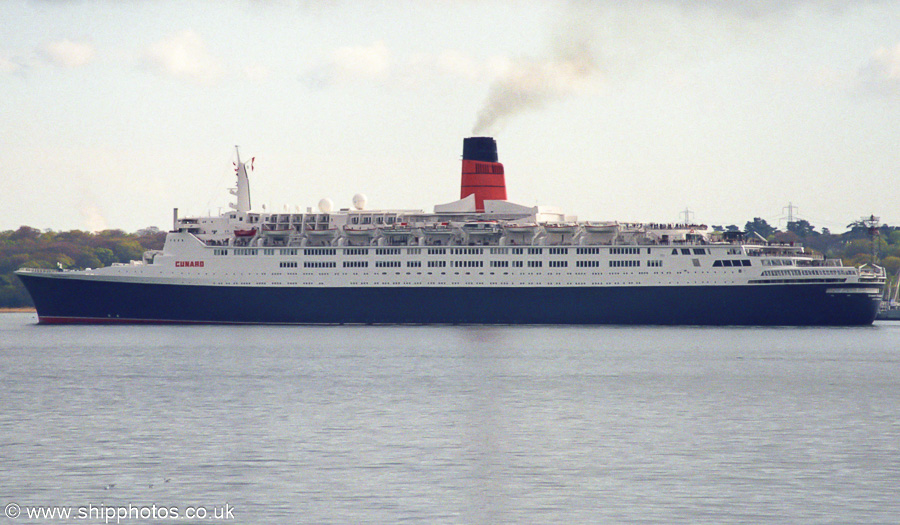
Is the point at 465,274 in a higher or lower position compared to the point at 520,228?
lower

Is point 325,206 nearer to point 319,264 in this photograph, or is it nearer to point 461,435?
point 319,264

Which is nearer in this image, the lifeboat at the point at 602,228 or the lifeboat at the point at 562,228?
the lifeboat at the point at 602,228

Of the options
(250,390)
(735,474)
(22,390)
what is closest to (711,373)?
(250,390)

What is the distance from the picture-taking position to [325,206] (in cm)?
9181

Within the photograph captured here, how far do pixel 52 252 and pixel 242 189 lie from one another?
313 ft

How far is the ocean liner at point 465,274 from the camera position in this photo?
81.9 metres

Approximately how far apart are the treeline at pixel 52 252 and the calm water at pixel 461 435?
358 ft

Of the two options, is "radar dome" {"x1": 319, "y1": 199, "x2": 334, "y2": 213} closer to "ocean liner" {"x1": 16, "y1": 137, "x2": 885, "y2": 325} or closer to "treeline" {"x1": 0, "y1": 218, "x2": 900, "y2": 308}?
"ocean liner" {"x1": 16, "y1": 137, "x2": 885, "y2": 325}

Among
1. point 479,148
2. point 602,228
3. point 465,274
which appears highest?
point 479,148

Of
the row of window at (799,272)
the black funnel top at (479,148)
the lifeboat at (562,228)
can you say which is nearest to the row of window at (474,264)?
the row of window at (799,272)

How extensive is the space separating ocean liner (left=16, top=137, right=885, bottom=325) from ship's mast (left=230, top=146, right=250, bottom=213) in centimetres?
95

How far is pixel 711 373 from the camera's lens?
4984 centimetres

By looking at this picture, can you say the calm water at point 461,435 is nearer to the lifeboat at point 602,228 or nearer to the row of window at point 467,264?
the row of window at point 467,264

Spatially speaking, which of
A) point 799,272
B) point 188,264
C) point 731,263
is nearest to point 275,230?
point 188,264
